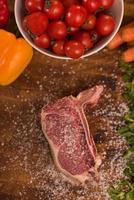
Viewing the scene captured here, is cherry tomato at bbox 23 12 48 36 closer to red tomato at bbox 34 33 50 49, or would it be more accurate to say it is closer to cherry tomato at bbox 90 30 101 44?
red tomato at bbox 34 33 50 49

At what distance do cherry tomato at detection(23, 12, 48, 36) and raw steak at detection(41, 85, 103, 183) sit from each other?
280 mm

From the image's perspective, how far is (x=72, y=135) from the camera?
207cm

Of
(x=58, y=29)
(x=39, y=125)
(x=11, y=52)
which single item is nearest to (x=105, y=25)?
(x=58, y=29)

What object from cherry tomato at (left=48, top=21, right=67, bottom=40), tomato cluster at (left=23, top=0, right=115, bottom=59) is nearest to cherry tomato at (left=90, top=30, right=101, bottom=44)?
tomato cluster at (left=23, top=0, right=115, bottom=59)

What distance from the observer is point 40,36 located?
78.6 inches

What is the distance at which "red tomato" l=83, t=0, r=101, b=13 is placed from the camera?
1.95 m

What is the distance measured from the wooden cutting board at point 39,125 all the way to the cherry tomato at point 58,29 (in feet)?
0.69

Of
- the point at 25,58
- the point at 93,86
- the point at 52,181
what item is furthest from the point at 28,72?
the point at 52,181

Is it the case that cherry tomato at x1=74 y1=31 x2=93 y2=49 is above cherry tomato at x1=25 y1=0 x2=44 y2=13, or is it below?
below

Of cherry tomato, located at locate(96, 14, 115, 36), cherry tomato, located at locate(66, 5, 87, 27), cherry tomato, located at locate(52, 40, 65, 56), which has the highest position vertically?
cherry tomato, located at locate(66, 5, 87, 27)

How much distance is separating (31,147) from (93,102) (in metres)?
0.28

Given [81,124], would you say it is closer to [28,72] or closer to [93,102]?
[93,102]

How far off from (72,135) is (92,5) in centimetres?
46

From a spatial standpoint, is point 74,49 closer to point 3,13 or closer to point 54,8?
point 54,8
